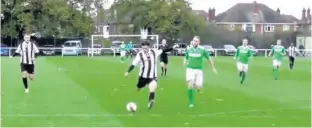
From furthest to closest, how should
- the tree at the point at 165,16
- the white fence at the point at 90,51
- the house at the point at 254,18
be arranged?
the house at the point at 254,18 → the tree at the point at 165,16 → the white fence at the point at 90,51

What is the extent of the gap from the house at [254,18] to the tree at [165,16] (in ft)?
87.3

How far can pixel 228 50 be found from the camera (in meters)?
70.2

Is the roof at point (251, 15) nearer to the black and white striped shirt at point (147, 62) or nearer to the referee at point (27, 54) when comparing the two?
the referee at point (27, 54)

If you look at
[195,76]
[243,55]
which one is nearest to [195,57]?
[195,76]

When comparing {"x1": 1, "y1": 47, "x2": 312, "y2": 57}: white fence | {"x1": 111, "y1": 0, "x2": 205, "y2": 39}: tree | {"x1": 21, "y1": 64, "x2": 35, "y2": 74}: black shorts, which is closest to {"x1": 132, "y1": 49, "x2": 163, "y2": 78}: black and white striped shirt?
{"x1": 21, "y1": 64, "x2": 35, "y2": 74}: black shorts

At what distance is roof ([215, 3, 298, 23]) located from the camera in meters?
111

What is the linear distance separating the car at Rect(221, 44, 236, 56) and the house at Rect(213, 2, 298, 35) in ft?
117

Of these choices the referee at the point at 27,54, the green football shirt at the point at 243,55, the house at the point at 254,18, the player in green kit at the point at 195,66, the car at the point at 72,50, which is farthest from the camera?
the house at the point at 254,18

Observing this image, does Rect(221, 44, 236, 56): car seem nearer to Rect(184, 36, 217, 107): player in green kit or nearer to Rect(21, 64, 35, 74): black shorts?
Rect(21, 64, 35, 74): black shorts

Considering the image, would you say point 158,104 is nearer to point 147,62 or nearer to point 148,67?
point 148,67

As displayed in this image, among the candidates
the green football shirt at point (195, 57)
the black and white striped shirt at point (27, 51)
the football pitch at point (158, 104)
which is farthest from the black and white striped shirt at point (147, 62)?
the black and white striped shirt at point (27, 51)

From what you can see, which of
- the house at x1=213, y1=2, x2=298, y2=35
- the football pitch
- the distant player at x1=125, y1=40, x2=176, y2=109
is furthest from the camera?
the house at x1=213, y1=2, x2=298, y2=35

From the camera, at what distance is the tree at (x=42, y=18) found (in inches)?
2906

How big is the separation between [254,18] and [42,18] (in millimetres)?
44675
